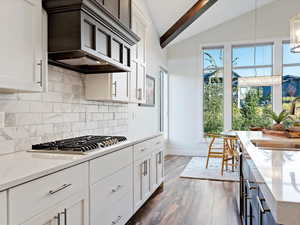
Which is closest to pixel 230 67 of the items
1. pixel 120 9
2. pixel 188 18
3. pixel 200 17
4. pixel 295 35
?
pixel 200 17

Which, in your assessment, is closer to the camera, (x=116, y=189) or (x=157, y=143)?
(x=116, y=189)

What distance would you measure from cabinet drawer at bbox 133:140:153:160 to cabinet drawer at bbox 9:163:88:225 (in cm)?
103

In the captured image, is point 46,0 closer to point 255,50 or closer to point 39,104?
point 39,104

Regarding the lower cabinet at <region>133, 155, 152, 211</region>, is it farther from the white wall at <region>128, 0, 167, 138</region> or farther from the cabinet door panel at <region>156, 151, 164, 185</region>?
the white wall at <region>128, 0, 167, 138</region>

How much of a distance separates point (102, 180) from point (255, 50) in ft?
19.1

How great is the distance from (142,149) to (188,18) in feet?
11.3

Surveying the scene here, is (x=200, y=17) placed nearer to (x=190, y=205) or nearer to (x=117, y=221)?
(x=190, y=205)

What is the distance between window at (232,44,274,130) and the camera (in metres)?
6.20

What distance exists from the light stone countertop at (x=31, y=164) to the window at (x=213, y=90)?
4955mm

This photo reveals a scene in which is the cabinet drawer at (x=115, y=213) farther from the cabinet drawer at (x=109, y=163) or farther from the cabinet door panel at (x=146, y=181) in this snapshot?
the cabinet door panel at (x=146, y=181)

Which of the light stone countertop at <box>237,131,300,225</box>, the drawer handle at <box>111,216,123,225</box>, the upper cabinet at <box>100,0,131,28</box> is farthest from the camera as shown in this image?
the upper cabinet at <box>100,0,131,28</box>

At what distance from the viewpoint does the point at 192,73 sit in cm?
661

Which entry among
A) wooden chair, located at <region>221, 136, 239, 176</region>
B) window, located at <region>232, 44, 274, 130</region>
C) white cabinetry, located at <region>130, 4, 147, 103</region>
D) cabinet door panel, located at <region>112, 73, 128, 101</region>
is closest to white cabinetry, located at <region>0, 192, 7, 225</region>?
cabinet door panel, located at <region>112, 73, 128, 101</region>

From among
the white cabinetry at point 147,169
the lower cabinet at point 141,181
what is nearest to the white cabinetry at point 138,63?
the white cabinetry at point 147,169
